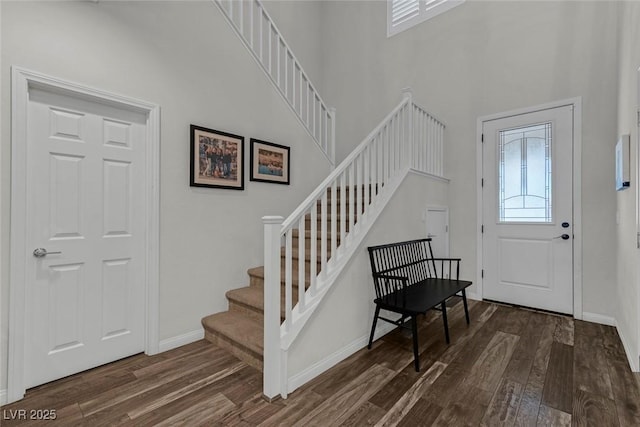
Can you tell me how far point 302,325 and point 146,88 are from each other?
7.51 feet

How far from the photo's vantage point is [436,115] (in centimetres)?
426

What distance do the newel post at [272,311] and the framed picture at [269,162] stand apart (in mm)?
1487

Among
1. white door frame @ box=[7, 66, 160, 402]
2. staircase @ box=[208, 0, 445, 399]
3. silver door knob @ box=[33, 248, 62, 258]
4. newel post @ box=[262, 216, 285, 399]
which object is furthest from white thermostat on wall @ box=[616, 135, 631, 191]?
silver door knob @ box=[33, 248, 62, 258]

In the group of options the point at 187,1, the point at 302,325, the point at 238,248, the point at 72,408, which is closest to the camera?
the point at 72,408

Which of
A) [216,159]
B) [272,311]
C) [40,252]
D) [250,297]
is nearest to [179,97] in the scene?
[216,159]

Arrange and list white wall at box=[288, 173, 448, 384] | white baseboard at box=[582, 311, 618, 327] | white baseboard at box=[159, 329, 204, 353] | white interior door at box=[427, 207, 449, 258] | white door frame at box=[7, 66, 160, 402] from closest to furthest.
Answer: white door frame at box=[7, 66, 160, 402]
white wall at box=[288, 173, 448, 384]
white baseboard at box=[159, 329, 204, 353]
white baseboard at box=[582, 311, 618, 327]
white interior door at box=[427, 207, 449, 258]

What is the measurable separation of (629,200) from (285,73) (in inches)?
141

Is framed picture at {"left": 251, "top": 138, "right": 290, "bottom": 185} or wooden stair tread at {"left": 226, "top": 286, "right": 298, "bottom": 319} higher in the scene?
framed picture at {"left": 251, "top": 138, "right": 290, "bottom": 185}

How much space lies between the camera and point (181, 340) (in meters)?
2.71

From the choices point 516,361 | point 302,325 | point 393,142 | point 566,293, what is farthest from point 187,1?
point 566,293

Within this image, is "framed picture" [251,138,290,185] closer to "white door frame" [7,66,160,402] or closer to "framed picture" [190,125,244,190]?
"framed picture" [190,125,244,190]

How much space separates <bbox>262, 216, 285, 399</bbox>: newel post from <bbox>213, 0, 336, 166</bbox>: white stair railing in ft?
7.45

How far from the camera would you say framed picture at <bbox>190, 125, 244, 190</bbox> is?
2828 mm

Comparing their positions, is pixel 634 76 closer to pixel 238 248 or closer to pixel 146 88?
pixel 238 248
